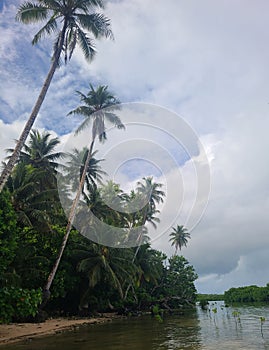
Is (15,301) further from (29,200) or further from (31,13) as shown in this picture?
(31,13)

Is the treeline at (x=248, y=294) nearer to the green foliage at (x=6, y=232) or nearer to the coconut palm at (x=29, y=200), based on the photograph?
the coconut palm at (x=29, y=200)

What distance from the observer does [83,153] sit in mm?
29672

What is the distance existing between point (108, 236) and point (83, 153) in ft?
27.1

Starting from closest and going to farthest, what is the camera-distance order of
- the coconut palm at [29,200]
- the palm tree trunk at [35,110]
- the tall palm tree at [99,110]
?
the palm tree trunk at [35,110] < the coconut palm at [29,200] < the tall palm tree at [99,110]

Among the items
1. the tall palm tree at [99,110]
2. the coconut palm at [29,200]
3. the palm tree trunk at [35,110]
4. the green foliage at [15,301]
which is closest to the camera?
the green foliage at [15,301]

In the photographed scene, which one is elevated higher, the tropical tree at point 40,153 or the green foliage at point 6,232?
the tropical tree at point 40,153

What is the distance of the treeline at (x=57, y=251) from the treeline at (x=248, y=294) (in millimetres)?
30620

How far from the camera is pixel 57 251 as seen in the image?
22781mm

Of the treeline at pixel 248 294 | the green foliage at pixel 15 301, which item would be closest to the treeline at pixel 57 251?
the green foliage at pixel 15 301

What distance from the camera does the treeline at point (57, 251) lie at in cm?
1486

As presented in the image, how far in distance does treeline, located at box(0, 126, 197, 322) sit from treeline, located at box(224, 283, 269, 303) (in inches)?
1206

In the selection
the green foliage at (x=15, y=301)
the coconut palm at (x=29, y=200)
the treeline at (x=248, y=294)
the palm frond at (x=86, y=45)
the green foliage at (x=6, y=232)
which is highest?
Result: the palm frond at (x=86, y=45)

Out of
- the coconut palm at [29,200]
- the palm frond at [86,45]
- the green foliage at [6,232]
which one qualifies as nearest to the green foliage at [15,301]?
the green foliage at [6,232]

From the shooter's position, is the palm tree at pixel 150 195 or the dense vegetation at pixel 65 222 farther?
the palm tree at pixel 150 195
